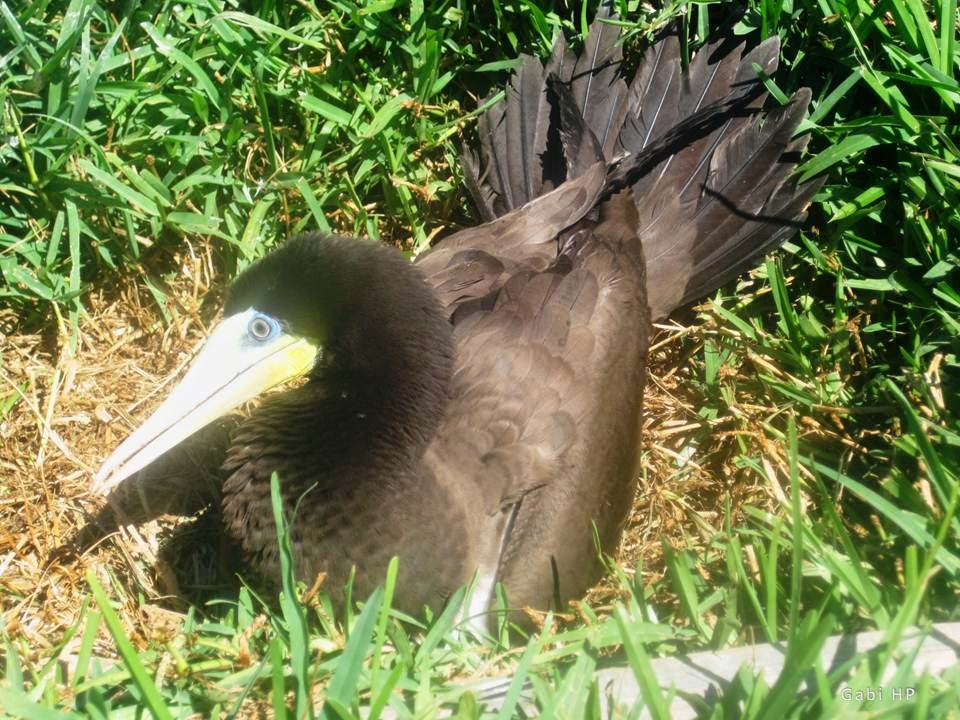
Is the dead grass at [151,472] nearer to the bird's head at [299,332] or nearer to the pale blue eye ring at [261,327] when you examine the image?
the bird's head at [299,332]

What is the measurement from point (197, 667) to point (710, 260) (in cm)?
190

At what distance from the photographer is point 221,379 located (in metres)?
2.30

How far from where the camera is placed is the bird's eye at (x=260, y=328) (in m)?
2.29

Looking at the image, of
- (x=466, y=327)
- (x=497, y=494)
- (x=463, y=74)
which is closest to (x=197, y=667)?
(x=497, y=494)

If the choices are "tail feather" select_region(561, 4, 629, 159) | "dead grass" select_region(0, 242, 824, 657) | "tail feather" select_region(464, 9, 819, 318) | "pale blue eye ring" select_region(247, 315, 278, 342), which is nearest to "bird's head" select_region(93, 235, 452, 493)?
"pale blue eye ring" select_region(247, 315, 278, 342)

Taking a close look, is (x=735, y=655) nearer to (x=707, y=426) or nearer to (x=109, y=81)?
(x=707, y=426)

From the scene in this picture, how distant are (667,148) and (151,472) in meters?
1.84

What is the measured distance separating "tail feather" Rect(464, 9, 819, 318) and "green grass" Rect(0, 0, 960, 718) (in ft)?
0.30

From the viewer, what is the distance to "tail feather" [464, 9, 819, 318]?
2.84 metres

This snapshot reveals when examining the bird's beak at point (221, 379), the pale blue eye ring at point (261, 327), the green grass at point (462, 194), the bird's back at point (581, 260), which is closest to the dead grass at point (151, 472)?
the green grass at point (462, 194)

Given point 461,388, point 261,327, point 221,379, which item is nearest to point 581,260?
point 461,388

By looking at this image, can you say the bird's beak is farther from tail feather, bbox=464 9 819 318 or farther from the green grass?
tail feather, bbox=464 9 819 318

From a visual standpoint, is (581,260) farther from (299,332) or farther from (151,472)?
(151,472)

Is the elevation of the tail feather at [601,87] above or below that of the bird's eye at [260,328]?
above
